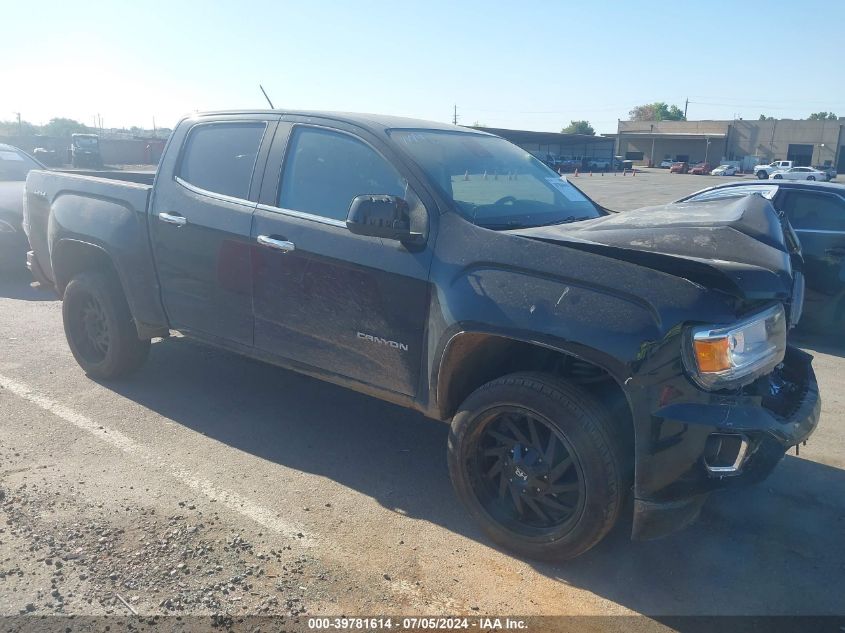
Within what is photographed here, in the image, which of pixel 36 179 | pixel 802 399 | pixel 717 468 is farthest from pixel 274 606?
pixel 36 179

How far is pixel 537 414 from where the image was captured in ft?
10.3

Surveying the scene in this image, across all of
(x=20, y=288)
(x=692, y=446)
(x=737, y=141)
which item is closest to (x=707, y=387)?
(x=692, y=446)

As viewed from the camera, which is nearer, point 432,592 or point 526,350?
point 432,592

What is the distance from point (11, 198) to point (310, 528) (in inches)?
307

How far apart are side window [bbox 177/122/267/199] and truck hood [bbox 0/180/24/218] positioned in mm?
5395

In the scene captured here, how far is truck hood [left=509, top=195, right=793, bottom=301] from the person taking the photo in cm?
289

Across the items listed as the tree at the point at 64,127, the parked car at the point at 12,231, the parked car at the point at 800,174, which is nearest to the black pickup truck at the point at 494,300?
the parked car at the point at 12,231

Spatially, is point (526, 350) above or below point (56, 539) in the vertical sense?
above

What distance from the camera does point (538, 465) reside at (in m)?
3.26

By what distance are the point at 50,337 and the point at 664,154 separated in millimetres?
90773

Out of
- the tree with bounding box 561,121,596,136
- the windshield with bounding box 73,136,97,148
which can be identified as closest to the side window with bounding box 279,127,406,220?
the windshield with bounding box 73,136,97,148

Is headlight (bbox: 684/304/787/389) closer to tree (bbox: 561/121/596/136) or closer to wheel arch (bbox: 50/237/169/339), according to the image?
wheel arch (bbox: 50/237/169/339)

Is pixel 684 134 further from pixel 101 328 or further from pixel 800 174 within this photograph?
pixel 101 328

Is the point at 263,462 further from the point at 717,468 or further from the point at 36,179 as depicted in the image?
the point at 36,179
